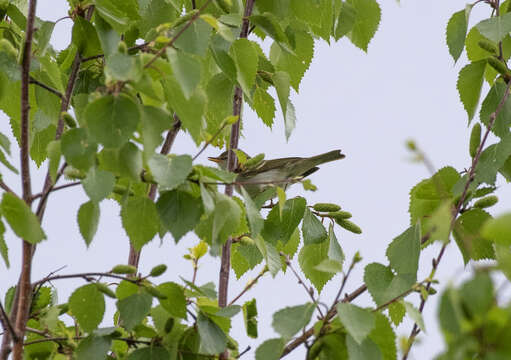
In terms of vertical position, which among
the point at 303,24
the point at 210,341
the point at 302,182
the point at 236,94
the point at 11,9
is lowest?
the point at 210,341

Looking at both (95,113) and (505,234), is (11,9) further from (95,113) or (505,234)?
(505,234)

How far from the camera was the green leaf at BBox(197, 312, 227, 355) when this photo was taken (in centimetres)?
203

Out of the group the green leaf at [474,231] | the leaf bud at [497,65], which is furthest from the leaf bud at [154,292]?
the leaf bud at [497,65]

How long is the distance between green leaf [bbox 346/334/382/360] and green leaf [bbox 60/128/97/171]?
769 millimetres

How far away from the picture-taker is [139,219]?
2090 mm

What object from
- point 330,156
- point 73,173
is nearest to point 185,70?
point 73,173

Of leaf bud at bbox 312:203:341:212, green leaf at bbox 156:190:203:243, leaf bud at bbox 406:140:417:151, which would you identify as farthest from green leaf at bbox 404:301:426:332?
leaf bud at bbox 312:203:341:212

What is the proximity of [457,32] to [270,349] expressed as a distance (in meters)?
1.37

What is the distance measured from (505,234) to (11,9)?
2066mm

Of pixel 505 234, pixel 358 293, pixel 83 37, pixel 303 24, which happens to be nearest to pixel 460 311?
pixel 505 234

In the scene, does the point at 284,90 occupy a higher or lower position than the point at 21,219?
higher

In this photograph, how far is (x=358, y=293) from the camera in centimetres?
220

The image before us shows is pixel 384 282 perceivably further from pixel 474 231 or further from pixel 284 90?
pixel 284 90

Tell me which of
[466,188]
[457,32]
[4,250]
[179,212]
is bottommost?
[466,188]
